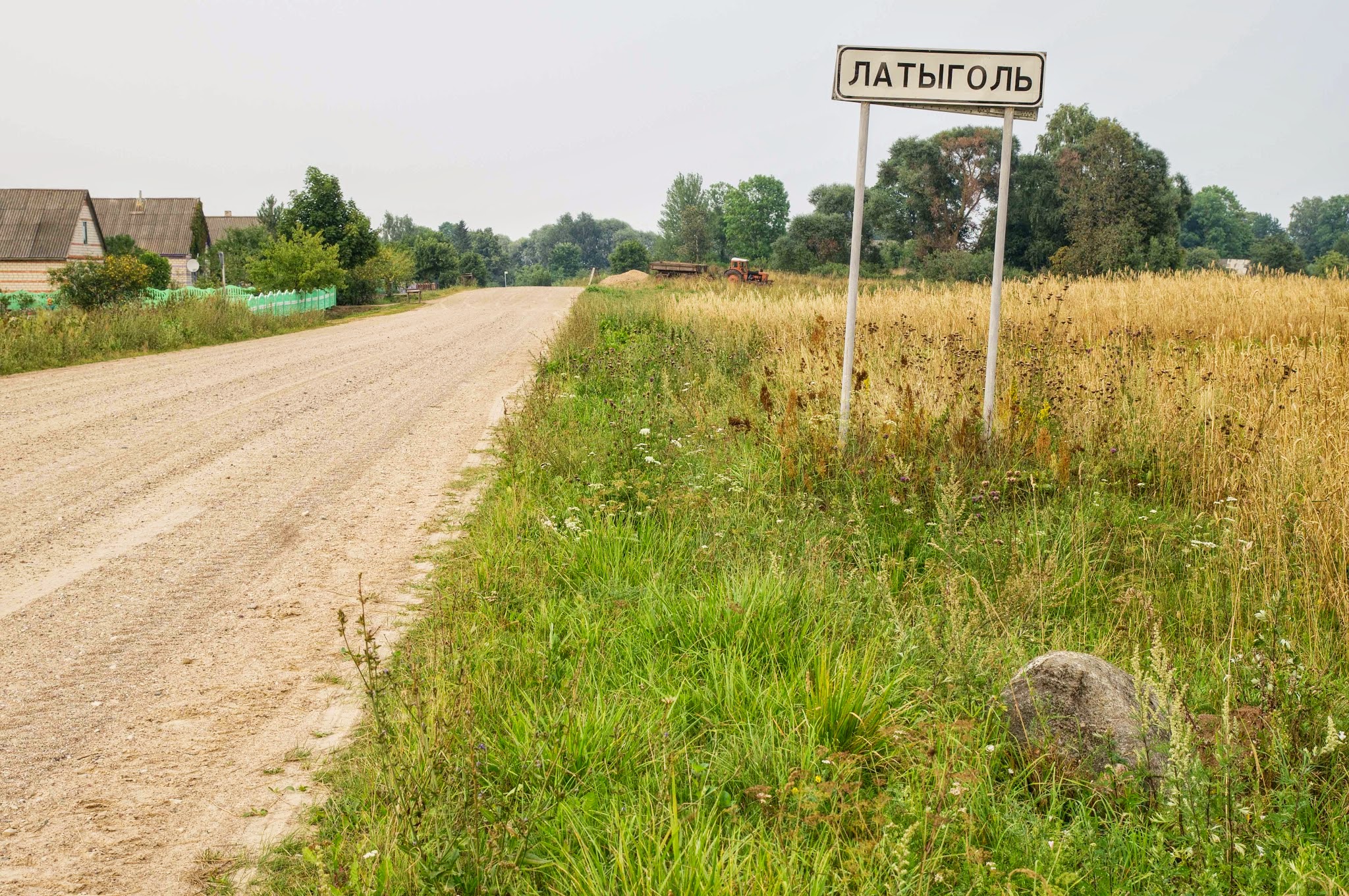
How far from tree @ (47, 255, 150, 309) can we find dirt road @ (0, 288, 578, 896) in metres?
8.02

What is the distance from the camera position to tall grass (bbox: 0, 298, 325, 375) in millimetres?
14602

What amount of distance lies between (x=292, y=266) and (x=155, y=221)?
1792 inches

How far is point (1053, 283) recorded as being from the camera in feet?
51.2

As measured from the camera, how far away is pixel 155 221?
66.8m

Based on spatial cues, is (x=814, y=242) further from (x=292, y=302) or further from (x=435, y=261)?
(x=292, y=302)

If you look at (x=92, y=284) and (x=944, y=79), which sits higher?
(x=944, y=79)

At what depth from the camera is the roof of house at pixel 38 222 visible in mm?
49156

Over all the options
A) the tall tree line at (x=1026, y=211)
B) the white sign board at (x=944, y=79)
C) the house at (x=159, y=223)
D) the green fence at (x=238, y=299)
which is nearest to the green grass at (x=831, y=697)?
the white sign board at (x=944, y=79)

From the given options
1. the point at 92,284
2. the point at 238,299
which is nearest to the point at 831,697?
the point at 92,284

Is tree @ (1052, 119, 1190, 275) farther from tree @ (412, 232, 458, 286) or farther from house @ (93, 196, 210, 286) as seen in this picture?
house @ (93, 196, 210, 286)

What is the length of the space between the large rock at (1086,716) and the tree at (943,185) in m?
55.2

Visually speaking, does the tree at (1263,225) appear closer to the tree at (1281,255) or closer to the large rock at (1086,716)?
the tree at (1281,255)

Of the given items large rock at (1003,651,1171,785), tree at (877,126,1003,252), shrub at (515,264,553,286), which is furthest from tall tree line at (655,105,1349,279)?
shrub at (515,264,553,286)

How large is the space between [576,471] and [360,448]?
3075 mm
